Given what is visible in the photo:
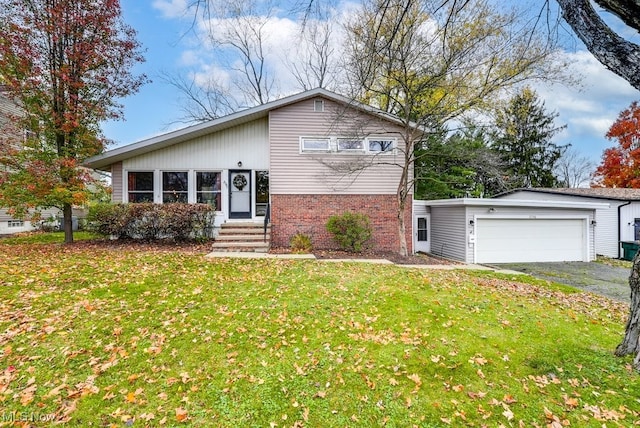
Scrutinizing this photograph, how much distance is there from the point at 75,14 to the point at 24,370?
34.7 ft

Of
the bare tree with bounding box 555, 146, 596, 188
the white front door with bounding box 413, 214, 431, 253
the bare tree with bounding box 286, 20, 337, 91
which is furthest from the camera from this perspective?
the bare tree with bounding box 555, 146, 596, 188

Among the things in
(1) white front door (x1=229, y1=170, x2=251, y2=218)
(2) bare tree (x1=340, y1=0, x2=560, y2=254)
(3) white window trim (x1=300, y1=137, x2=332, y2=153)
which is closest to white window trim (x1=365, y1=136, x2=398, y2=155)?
(2) bare tree (x1=340, y1=0, x2=560, y2=254)

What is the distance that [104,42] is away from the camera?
9828 millimetres

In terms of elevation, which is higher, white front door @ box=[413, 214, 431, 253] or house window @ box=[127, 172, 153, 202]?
house window @ box=[127, 172, 153, 202]

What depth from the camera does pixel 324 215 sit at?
11.9 meters

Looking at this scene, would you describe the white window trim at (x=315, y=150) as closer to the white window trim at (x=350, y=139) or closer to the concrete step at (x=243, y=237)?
the white window trim at (x=350, y=139)

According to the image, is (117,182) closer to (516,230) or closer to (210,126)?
(210,126)

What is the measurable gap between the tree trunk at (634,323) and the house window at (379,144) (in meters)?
9.30

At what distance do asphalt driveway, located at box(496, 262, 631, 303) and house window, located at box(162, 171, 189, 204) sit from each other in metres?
12.5

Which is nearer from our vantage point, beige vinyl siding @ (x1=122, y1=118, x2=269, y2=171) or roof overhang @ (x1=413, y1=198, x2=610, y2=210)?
beige vinyl siding @ (x1=122, y1=118, x2=269, y2=171)

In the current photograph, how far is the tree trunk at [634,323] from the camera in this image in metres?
3.32

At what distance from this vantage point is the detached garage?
12570 mm

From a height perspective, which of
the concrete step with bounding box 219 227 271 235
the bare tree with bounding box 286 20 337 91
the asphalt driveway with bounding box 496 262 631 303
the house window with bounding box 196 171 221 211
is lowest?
the asphalt driveway with bounding box 496 262 631 303

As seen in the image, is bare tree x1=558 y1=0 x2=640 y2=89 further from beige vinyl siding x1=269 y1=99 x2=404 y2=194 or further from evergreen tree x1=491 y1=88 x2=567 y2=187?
evergreen tree x1=491 y1=88 x2=567 y2=187
